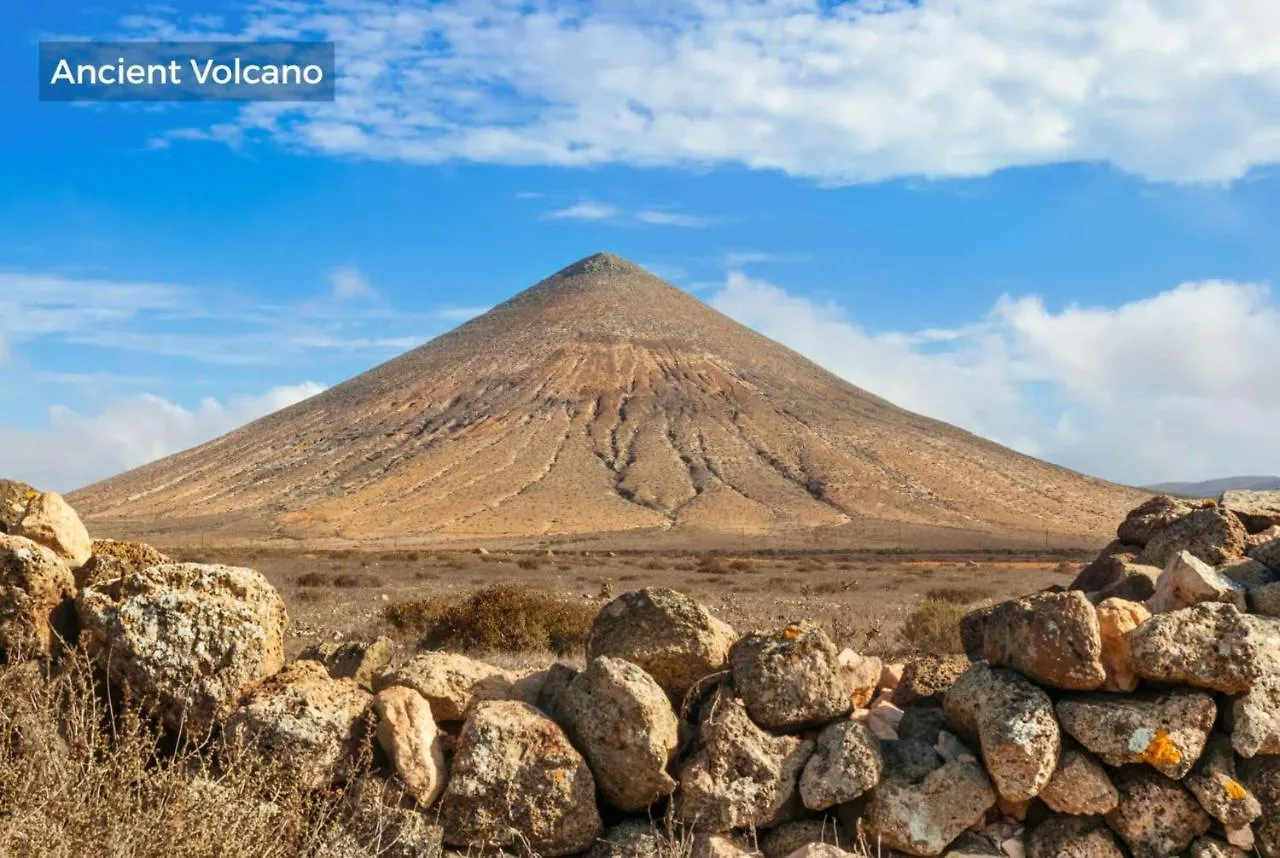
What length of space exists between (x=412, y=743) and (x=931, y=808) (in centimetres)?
256

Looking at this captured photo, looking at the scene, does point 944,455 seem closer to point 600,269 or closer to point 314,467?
point 314,467

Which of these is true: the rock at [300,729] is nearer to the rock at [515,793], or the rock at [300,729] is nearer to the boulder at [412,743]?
the boulder at [412,743]

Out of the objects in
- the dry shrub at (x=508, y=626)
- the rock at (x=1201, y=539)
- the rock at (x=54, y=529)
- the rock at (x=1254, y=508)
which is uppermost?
the rock at (x=1254, y=508)

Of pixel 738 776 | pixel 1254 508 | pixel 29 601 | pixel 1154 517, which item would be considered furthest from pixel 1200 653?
pixel 29 601

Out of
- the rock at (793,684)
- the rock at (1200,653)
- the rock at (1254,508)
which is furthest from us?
the rock at (1254,508)

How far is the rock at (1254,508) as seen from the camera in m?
7.95

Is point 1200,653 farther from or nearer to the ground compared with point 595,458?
nearer to the ground

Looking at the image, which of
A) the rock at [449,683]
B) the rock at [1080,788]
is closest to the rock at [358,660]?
the rock at [449,683]

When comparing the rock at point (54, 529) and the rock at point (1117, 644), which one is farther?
the rock at point (54, 529)

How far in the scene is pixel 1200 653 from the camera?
5.28 meters

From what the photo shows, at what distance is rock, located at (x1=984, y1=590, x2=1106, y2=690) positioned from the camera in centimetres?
533

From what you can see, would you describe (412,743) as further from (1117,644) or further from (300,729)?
(1117,644)

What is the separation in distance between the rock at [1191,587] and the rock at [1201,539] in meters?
0.94

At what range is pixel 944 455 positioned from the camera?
338 feet
